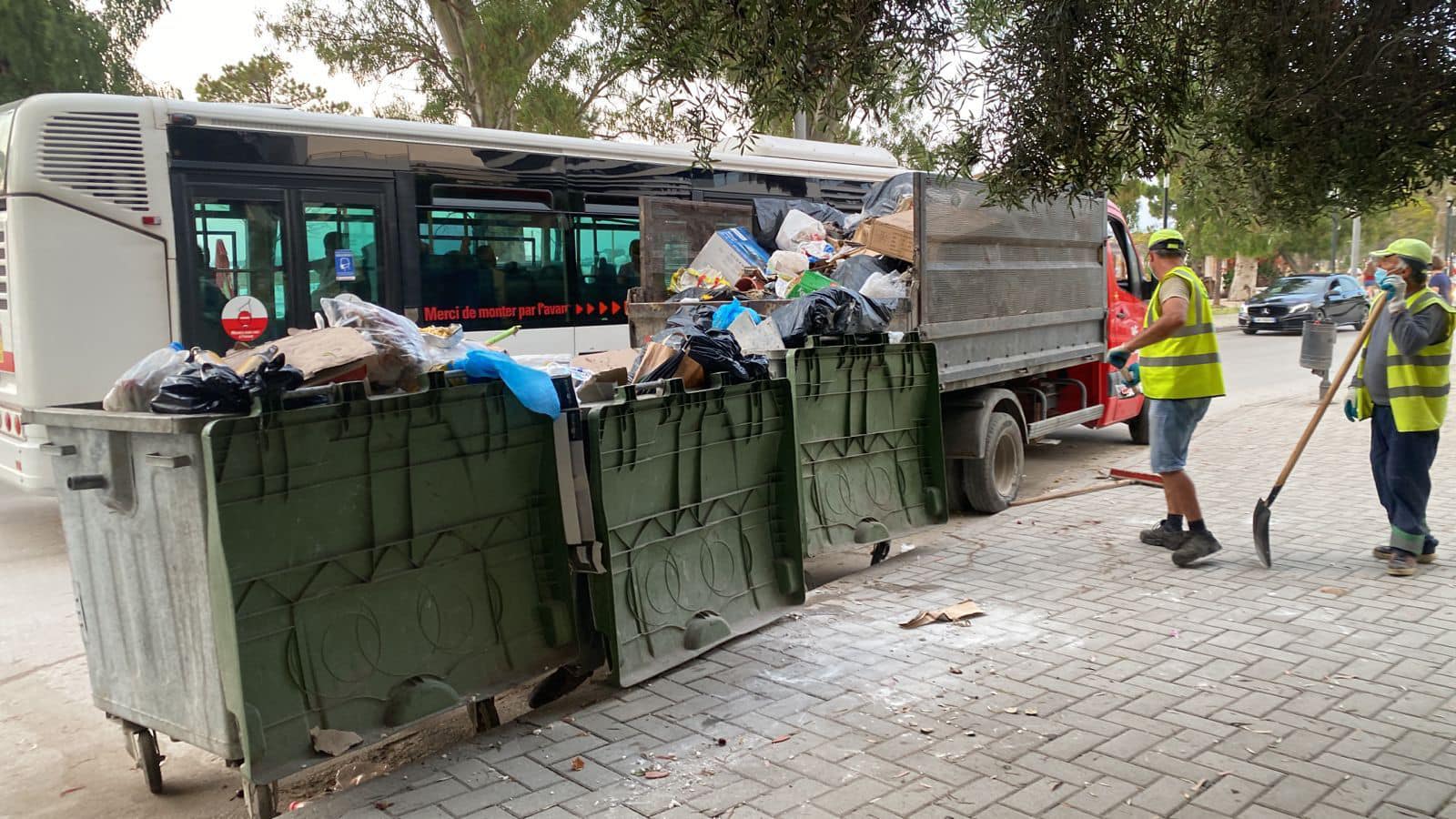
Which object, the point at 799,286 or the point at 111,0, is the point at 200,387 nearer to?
the point at 799,286

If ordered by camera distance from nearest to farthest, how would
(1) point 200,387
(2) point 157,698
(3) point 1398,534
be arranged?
(1) point 200,387 → (2) point 157,698 → (3) point 1398,534

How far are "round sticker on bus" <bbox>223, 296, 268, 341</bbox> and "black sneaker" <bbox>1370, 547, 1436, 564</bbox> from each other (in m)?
8.19

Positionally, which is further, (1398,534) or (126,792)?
(1398,534)

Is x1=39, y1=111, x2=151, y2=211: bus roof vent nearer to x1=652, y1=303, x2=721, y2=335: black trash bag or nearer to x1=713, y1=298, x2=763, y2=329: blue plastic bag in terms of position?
x1=652, y1=303, x2=721, y2=335: black trash bag

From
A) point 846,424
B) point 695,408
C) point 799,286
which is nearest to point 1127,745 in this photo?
point 695,408

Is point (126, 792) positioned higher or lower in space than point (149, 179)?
lower

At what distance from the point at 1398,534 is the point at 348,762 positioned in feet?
18.3

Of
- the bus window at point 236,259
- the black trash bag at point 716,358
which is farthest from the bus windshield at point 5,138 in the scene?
the black trash bag at point 716,358

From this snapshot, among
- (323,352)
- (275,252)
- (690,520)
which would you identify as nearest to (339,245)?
(275,252)

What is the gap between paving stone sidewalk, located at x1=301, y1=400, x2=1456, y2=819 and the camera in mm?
3500

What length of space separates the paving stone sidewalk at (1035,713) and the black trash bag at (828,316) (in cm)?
151

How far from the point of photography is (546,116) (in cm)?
1703

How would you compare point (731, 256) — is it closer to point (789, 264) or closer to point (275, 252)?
point (789, 264)

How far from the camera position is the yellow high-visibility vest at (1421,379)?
5.78 meters
